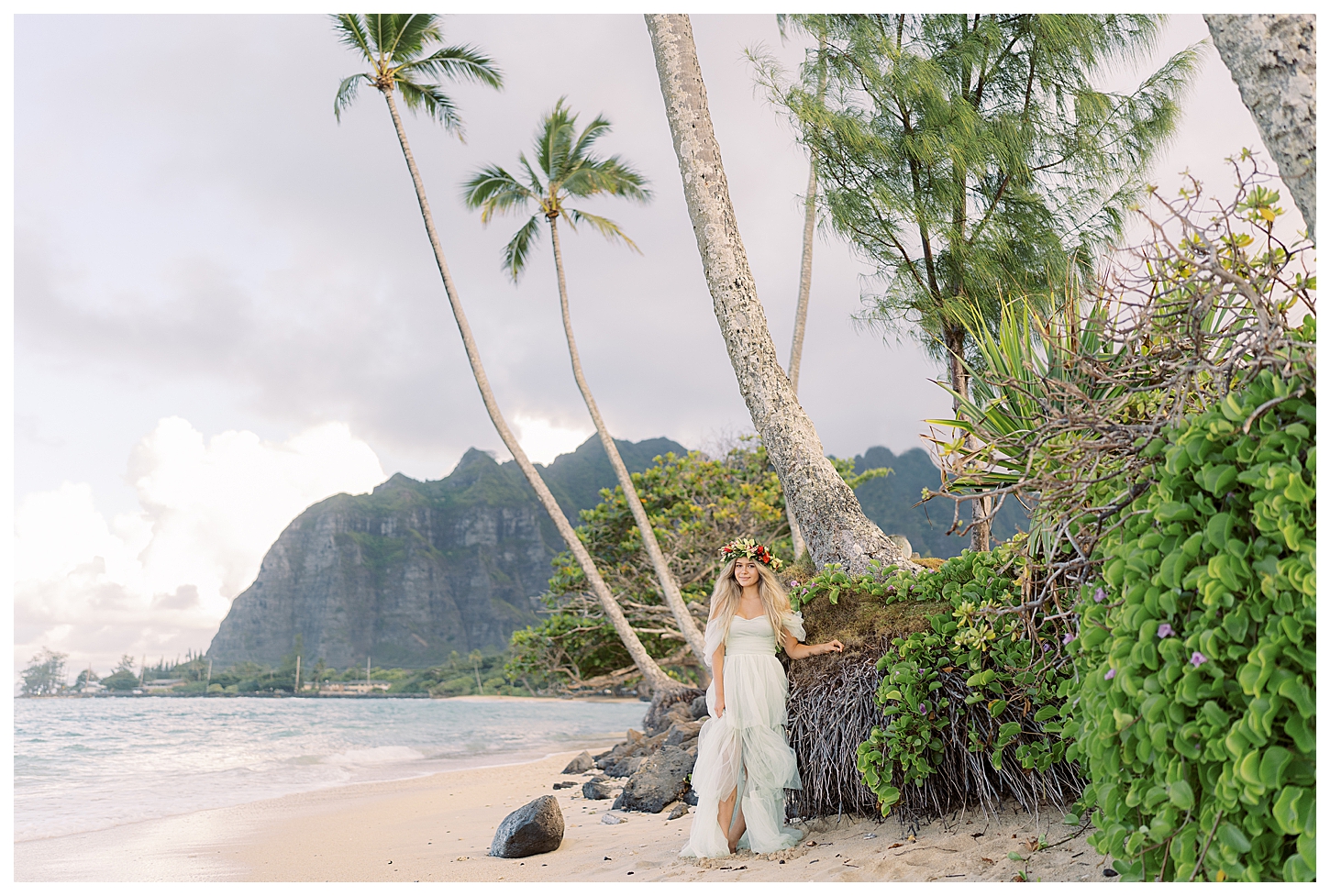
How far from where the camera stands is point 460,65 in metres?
11.4

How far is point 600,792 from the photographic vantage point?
6871mm

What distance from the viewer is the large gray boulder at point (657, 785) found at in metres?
5.46

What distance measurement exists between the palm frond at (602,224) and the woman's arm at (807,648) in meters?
10.8

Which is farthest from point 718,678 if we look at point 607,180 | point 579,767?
point 607,180

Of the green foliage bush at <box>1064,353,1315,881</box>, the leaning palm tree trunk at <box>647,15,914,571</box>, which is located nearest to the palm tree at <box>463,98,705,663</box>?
the leaning palm tree trunk at <box>647,15,914,571</box>

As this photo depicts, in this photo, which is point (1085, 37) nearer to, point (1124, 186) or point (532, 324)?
point (1124, 186)

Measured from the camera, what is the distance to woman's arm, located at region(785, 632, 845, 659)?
154 inches

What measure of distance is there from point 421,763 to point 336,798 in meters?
4.73

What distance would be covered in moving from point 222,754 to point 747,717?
45.9ft

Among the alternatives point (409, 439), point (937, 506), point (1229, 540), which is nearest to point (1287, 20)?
point (1229, 540)

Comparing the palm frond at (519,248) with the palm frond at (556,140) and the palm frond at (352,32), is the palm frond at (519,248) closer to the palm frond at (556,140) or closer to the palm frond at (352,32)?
the palm frond at (556,140)

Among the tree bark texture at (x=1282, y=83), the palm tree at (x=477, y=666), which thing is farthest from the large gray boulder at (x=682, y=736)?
the palm tree at (x=477, y=666)

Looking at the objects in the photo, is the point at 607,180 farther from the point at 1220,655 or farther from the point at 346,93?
the point at 1220,655

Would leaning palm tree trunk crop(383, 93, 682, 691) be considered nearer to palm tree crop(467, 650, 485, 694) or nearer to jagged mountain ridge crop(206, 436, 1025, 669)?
palm tree crop(467, 650, 485, 694)
